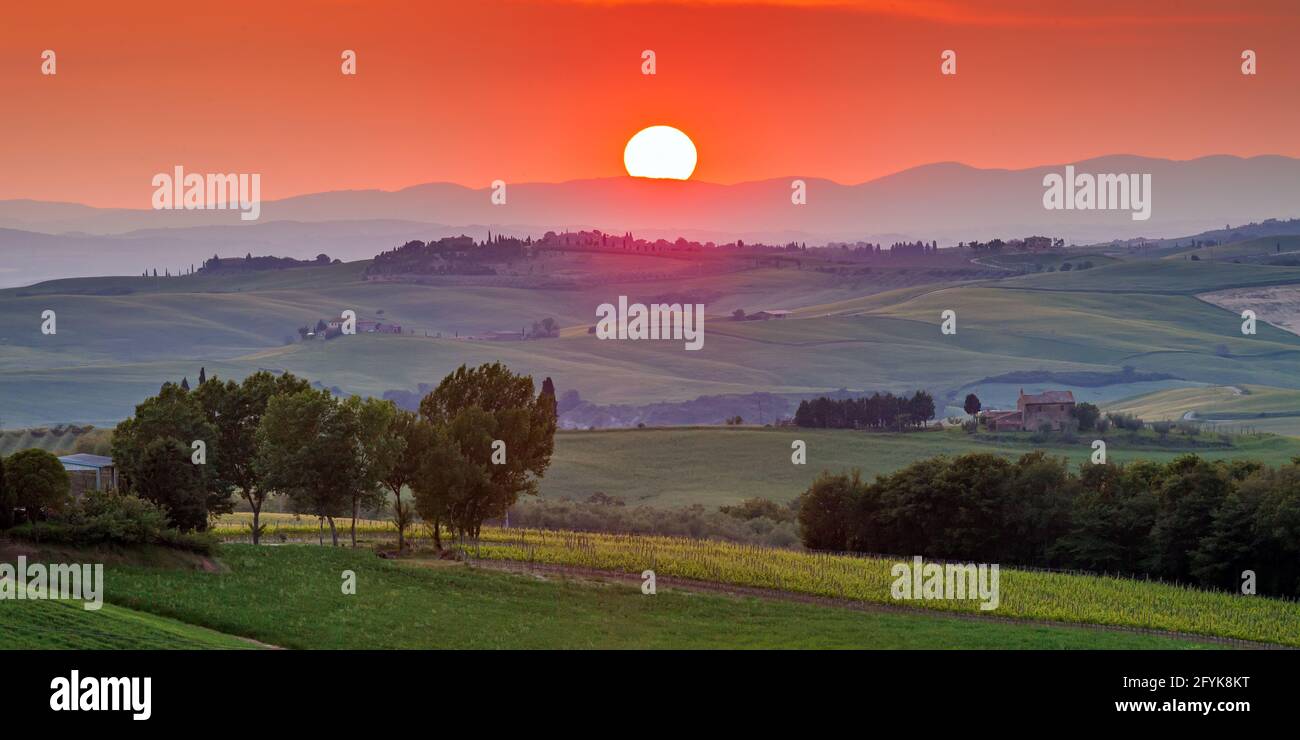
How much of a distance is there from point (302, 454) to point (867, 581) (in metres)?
28.2

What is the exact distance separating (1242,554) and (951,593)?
17699mm

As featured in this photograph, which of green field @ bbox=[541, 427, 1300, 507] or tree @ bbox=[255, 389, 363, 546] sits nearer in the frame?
tree @ bbox=[255, 389, 363, 546]

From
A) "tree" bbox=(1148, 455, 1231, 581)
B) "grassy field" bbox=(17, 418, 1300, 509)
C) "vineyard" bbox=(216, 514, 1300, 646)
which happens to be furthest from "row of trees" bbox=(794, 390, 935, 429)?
"tree" bbox=(1148, 455, 1231, 581)

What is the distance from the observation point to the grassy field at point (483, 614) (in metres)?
49.1

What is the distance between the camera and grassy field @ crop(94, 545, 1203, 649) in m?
49.1

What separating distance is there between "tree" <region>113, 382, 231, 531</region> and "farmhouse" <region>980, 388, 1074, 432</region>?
114 meters

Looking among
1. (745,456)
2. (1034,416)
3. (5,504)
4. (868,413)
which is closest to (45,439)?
(745,456)

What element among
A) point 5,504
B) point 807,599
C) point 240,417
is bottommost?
point 807,599

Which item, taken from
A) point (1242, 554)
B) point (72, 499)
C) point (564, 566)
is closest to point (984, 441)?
point (1242, 554)

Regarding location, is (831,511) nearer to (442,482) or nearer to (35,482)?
(442,482)

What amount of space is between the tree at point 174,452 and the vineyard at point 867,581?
319 inches

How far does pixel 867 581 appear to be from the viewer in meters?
73.9

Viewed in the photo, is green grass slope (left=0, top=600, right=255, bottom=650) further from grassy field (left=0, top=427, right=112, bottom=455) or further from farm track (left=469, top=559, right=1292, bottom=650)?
grassy field (left=0, top=427, right=112, bottom=455)

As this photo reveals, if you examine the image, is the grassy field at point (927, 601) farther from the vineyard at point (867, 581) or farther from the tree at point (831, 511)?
the tree at point (831, 511)
